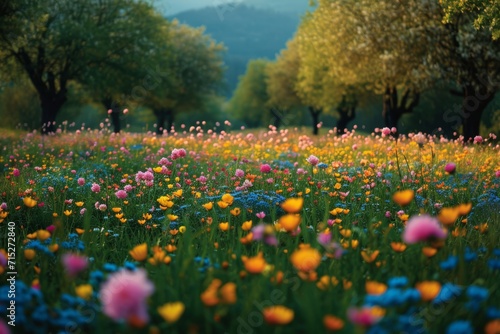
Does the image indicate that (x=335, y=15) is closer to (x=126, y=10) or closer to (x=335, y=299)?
(x=126, y=10)

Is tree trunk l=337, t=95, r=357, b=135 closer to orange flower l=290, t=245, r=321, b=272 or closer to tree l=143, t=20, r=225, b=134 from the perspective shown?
tree l=143, t=20, r=225, b=134

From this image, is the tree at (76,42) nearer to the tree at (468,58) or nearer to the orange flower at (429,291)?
the tree at (468,58)

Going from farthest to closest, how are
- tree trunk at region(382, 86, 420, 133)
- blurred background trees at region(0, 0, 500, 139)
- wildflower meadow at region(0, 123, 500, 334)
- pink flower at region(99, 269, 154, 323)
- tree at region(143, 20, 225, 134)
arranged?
1. tree at region(143, 20, 225, 134)
2. tree trunk at region(382, 86, 420, 133)
3. blurred background trees at region(0, 0, 500, 139)
4. wildflower meadow at region(0, 123, 500, 334)
5. pink flower at region(99, 269, 154, 323)

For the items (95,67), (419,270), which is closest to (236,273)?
(419,270)

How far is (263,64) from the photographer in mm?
54438

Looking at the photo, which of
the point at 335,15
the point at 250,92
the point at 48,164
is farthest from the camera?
the point at 250,92

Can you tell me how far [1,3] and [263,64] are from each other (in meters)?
43.3

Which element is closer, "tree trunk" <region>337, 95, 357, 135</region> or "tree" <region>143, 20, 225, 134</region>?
"tree trunk" <region>337, 95, 357, 135</region>

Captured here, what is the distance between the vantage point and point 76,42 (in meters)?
20.5

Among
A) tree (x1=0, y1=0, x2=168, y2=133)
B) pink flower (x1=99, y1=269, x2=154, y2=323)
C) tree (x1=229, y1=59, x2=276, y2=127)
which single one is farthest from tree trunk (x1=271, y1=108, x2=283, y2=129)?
pink flower (x1=99, y1=269, x2=154, y2=323)

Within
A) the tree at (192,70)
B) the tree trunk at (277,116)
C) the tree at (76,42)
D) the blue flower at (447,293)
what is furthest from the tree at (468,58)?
the tree trunk at (277,116)

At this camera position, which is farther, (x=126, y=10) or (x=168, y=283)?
(x=126, y=10)

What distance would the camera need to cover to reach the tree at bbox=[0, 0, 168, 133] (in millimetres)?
20016

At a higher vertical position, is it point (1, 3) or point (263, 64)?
point (263, 64)
